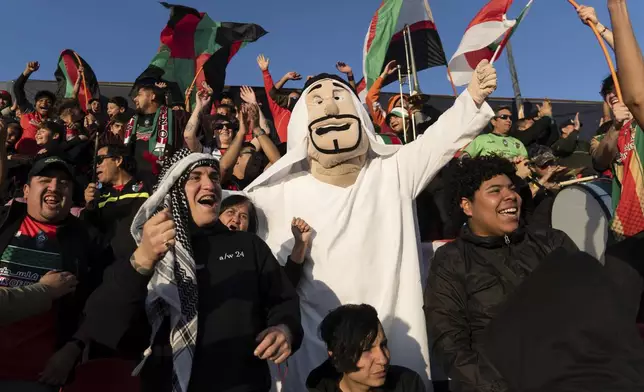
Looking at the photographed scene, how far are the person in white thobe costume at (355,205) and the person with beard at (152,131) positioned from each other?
1728 mm

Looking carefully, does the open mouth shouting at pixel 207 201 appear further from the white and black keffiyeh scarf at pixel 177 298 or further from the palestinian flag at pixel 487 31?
the palestinian flag at pixel 487 31

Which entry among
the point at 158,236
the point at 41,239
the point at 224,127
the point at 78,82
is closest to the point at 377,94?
the point at 224,127

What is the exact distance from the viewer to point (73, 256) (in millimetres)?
3135

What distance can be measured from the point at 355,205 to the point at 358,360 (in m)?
1.09

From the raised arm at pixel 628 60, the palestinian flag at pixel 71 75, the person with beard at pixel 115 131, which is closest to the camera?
the raised arm at pixel 628 60

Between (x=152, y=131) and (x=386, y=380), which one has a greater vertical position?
(x=152, y=131)

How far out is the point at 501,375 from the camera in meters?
1.14

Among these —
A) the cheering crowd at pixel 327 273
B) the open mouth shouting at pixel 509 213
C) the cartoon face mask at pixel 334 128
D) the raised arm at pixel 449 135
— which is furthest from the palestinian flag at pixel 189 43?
the open mouth shouting at pixel 509 213

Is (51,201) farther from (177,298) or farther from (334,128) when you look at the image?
(334,128)

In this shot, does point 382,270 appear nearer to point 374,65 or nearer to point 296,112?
point 296,112

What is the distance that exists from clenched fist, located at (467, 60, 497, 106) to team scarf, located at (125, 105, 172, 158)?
3.07m

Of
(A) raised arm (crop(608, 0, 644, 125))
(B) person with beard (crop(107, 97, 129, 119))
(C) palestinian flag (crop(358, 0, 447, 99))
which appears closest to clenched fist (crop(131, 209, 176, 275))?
(A) raised arm (crop(608, 0, 644, 125))

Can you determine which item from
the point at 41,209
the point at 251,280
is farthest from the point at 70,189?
the point at 251,280

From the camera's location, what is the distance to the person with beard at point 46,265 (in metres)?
2.84
